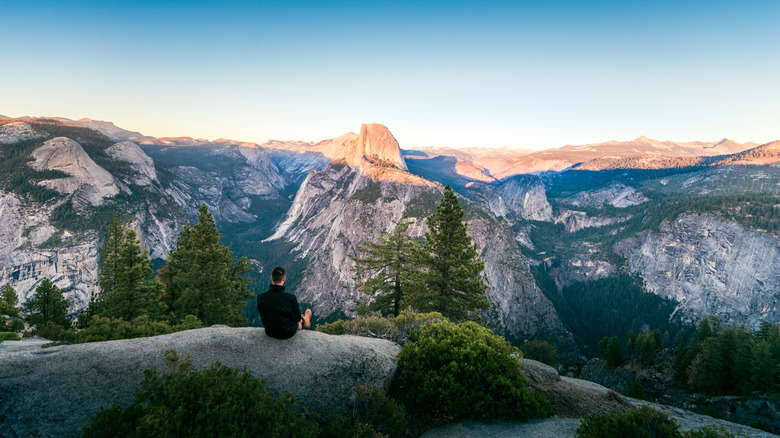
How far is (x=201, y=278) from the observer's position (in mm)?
28078

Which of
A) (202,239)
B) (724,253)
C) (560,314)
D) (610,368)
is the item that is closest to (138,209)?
(202,239)

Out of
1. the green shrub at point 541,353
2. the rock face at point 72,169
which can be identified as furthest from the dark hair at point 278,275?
the rock face at point 72,169

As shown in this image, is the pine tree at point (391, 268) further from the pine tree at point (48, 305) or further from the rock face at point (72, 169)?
the rock face at point (72, 169)

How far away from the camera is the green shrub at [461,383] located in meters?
11.7

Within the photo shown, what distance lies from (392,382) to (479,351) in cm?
398

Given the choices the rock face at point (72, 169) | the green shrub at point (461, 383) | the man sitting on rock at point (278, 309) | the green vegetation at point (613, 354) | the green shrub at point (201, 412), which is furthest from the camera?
the rock face at point (72, 169)

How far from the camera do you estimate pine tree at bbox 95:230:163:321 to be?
2777 cm

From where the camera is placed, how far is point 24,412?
7355 mm

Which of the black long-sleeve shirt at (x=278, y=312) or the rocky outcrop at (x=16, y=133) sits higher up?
the rocky outcrop at (x=16, y=133)

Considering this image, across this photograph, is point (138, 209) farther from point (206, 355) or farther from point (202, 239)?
point (206, 355)

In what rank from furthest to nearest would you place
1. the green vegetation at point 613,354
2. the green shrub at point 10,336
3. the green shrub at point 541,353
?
the green shrub at point 541,353, the green vegetation at point 613,354, the green shrub at point 10,336

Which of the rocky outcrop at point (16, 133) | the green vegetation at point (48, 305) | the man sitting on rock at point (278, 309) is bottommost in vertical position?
the green vegetation at point (48, 305)

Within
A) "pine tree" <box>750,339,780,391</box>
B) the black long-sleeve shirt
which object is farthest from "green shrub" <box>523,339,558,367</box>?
the black long-sleeve shirt

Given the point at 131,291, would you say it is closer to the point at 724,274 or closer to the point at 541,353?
the point at 541,353
